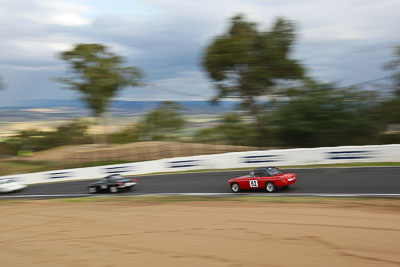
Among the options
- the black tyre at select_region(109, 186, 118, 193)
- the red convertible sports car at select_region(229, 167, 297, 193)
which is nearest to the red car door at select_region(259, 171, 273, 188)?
the red convertible sports car at select_region(229, 167, 297, 193)

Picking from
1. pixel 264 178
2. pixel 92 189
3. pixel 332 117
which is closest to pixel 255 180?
pixel 264 178

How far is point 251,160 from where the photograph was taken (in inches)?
873

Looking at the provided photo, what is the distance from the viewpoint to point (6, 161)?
43375 millimetres

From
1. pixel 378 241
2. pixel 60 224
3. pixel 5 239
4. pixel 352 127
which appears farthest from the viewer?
pixel 352 127

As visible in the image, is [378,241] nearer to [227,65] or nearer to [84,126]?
[227,65]

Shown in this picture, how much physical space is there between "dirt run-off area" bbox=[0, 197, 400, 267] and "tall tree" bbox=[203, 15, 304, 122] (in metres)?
27.3

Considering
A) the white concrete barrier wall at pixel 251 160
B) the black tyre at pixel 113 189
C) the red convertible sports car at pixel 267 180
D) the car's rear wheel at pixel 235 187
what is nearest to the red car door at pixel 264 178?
the red convertible sports car at pixel 267 180

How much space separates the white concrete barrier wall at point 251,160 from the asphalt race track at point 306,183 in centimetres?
184

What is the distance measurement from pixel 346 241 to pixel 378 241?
539 mm

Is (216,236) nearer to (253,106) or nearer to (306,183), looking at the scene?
(306,183)

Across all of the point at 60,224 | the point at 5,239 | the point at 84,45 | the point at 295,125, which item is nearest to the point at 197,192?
the point at 60,224

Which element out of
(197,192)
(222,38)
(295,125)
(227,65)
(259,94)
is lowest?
(197,192)

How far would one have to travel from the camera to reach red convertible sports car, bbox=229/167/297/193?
46.1 ft

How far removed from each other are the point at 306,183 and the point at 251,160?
6969mm
